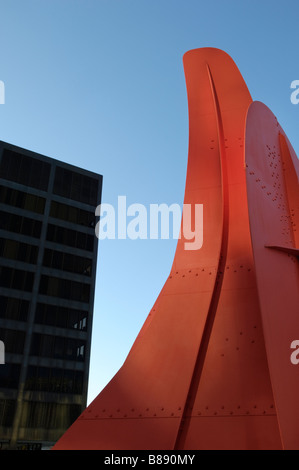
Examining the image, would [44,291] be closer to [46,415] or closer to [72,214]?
[72,214]

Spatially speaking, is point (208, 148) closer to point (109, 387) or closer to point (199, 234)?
point (199, 234)

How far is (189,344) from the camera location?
18.4 feet

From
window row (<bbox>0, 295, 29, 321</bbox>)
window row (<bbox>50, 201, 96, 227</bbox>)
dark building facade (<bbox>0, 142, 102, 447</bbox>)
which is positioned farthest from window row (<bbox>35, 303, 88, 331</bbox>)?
window row (<bbox>50, 201, 96, 227</bbox>)

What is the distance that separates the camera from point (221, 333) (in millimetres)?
5602

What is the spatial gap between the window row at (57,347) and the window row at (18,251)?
848cm

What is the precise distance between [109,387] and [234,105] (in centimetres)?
505

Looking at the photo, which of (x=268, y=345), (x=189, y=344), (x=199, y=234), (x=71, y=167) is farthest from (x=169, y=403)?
(x=71, y=167)

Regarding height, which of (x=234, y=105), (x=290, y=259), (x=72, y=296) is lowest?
(x=290, y=259)

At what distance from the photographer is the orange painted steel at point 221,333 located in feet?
16.3

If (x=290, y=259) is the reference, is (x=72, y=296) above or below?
above

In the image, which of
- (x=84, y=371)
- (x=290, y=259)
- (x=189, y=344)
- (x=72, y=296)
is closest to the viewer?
(x=189, y=344)

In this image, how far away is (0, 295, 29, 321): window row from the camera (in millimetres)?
43531

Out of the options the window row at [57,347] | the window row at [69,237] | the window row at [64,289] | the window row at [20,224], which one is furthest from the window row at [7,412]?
the window row at [69,237]

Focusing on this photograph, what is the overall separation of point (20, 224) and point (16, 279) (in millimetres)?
6708
